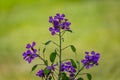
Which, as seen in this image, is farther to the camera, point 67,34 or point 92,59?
point 67,34

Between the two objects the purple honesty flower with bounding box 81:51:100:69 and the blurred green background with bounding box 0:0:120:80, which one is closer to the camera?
the purple honesty flower with bounding box 81:51:100:69

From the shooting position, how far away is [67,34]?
7.23 m

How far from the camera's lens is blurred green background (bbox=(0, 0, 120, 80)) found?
215 inches

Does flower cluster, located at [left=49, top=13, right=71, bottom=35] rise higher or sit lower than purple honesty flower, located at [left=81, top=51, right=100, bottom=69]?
higher

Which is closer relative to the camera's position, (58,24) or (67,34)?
(58,24)

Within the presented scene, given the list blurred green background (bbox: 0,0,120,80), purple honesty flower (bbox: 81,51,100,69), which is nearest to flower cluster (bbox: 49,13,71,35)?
purple honesty flower (bbox: 81,51,100,69)

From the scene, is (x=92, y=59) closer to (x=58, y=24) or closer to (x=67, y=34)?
(x=58, y=24)

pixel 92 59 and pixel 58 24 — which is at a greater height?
pixel 58 24

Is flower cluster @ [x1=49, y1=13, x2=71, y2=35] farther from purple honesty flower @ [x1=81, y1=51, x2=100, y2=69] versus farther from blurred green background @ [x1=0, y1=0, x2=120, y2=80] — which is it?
blurred green background @ [x1=0, y1=0, x2=120, y2=80]

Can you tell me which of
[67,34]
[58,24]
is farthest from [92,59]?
[67,34]

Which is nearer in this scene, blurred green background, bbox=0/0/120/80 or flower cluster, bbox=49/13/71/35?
flower cluster, bbox=49/13/71/35

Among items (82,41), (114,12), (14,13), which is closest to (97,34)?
(82,41)

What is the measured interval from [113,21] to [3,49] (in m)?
1.81

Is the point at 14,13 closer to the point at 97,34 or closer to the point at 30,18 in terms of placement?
the point at 30,18
